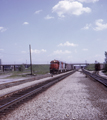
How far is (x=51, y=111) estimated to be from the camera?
612 centimetres

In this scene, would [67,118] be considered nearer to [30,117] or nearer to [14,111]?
[30,117]

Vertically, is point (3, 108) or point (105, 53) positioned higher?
point (105, 53)

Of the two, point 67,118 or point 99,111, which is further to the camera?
point 99,111

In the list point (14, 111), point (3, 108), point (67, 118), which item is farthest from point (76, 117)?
point (3, 108)

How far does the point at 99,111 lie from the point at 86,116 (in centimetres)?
90

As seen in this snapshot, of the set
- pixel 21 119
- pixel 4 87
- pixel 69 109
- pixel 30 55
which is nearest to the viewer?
pixel 21 119

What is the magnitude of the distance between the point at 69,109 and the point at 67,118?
110cm

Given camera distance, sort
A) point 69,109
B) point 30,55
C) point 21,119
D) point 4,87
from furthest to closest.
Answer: point 30,55 < point 4,87 < point 69,109 < point 21,119

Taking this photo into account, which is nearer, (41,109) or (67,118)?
A: (67,118)

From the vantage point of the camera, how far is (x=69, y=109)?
6.37m

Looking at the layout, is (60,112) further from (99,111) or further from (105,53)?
(105,53)

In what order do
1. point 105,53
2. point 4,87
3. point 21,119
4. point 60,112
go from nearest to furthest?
point 21,119
point 60,112
point 4,87
point 105,53

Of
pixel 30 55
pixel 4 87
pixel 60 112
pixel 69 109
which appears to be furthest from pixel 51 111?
pixel 30 55

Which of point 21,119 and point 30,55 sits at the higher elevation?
point 30,55
